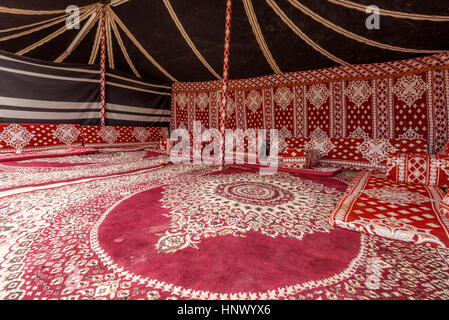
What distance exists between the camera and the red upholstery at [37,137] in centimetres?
367

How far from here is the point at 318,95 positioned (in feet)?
14.1

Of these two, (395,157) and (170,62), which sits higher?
(170,62)

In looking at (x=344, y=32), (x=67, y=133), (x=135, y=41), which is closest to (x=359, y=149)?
(x=344, y=32)

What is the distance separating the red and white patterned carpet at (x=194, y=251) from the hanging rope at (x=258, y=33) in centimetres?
289

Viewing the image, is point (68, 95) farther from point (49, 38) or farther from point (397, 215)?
point (397, 215)

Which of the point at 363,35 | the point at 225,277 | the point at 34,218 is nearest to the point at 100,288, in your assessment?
the point at 225,277

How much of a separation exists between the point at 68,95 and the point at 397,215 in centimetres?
576

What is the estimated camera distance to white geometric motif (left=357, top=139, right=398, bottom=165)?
338cm

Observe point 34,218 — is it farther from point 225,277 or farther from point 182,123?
point 182,123

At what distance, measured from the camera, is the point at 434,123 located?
330 cm

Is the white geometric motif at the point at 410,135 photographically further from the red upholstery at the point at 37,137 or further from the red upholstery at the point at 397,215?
the red upholstery at the point at 37,137

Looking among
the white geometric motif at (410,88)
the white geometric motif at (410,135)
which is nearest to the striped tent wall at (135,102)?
the white geometric motif at (410,88)

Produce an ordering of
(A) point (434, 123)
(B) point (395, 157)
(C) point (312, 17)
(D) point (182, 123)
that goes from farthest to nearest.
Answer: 1. (D) point (182, 123)
2. (A) point (434, 123)
3. (C) point (312, 17)
4. (B) point (395, 157)
